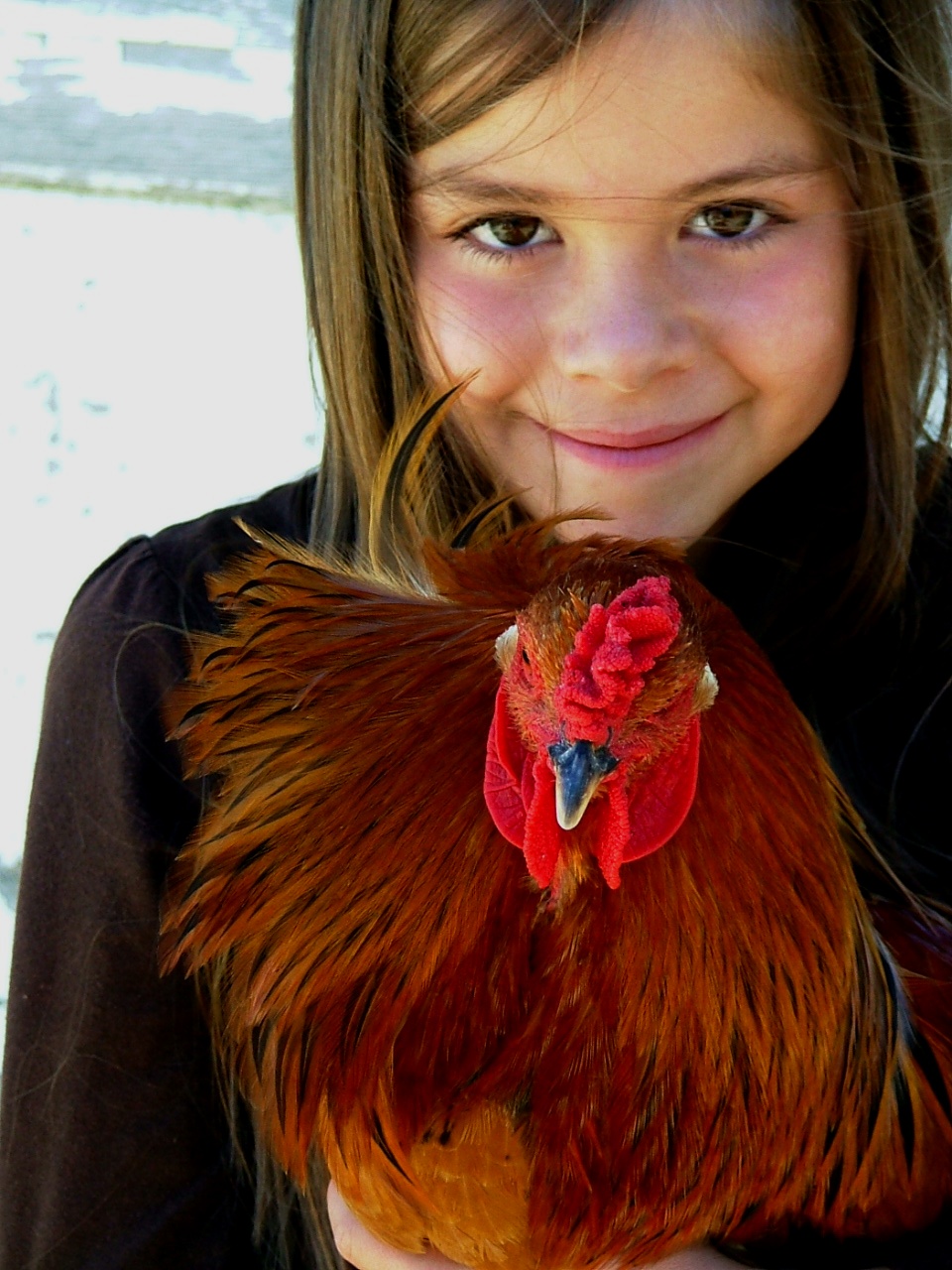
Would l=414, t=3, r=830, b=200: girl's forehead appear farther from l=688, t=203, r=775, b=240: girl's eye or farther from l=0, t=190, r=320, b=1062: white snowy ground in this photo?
l=0, t=190, r=320, b=1062: white snowy ground

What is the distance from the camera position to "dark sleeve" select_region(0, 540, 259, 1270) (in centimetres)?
207

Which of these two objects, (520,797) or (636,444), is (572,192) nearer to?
(636,444)

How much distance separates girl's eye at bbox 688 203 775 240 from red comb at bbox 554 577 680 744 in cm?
78

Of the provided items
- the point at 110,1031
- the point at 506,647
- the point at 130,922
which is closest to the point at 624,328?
the point at 506,647

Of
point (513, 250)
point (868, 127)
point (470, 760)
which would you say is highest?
point (868, 127)

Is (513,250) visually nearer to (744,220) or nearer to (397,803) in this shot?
(744,220)

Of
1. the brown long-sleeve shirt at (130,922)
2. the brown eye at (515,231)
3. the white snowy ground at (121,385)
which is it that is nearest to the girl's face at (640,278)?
the brown eye at (515,231)

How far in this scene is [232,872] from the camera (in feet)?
5.13

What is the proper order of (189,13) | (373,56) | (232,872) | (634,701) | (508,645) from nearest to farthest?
(634,701)
(508,645)
(232,872)
(373,56)
(189,13)

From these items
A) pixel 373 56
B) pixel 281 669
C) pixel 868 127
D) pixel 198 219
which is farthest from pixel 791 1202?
pixel 198 219

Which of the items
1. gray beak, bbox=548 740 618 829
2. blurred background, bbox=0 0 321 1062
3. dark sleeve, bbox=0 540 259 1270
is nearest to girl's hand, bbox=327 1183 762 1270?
dark sleeve, bbox=0 540 259 1270

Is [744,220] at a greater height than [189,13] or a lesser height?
lesser

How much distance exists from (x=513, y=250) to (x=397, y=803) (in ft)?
2.77

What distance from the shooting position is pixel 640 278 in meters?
1.83
